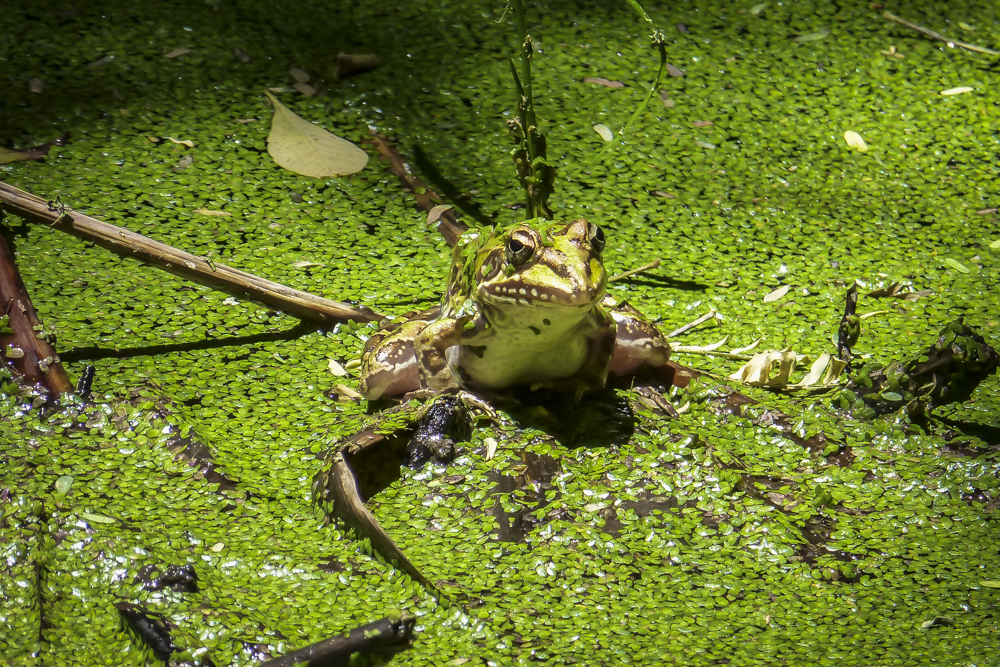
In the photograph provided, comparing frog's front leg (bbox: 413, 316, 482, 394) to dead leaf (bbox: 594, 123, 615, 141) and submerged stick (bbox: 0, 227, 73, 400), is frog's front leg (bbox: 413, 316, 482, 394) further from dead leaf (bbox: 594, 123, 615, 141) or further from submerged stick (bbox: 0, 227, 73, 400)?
dead leaf (bbox: 594, 123, 615, 141)

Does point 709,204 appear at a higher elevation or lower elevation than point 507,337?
lower

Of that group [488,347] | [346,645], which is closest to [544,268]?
[488,347]

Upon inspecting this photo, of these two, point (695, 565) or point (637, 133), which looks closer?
point (695, 565)

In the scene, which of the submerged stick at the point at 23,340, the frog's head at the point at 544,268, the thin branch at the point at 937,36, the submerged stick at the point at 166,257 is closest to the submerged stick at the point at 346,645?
the frog's head at the point at 544,268

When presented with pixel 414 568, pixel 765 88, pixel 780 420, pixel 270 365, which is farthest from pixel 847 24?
pixel 414 568

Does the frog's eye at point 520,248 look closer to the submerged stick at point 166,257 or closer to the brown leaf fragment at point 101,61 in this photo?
the submerged stick at point 166,257

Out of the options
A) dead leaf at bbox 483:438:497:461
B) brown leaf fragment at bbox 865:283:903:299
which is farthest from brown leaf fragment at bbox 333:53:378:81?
brown leaf fragment at bbox 865:283:903:299

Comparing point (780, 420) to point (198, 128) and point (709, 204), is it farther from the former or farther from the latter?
point (198, 128)
